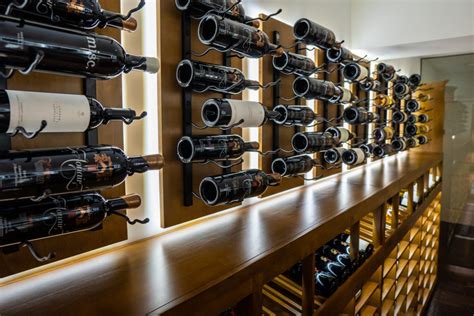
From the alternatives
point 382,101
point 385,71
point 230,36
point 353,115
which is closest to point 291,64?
point 230,36

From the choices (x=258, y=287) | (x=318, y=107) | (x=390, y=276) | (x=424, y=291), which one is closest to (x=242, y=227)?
(x=258, y=287)

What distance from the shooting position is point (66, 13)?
76cm

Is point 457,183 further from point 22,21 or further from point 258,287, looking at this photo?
point 22,21

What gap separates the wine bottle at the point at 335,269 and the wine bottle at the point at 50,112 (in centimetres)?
121

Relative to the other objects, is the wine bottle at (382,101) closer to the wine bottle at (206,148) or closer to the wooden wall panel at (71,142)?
the wine bottle at (206,148)

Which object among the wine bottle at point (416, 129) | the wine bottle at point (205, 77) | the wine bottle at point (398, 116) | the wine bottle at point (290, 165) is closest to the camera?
the wine bottle at point (205, 77)

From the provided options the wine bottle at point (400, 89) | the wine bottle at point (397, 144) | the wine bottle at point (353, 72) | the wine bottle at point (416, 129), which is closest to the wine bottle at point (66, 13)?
the wine bottle at point (353, 72)

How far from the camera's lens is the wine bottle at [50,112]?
2.32 ft

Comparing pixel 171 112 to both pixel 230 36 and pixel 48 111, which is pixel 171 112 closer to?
pixel 230 36

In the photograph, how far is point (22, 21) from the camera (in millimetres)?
692

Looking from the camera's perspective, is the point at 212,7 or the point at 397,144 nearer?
the point at 212,7

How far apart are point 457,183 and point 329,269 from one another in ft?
11.6

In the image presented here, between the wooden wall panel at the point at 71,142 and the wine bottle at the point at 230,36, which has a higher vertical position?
the wine bottle at the point at 230,36

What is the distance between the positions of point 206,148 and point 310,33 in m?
0.89
